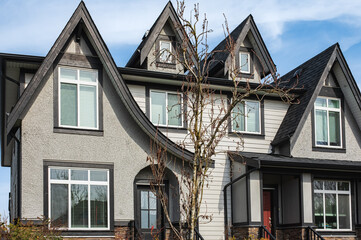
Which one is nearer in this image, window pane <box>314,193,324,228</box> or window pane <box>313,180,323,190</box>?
window pane <box>314,193,324,228</box>

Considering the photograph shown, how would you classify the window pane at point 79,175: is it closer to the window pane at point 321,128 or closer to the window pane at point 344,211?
the window pane at point 321,128

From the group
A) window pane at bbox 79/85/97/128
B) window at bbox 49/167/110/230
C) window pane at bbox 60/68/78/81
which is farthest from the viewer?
window pane at bbox 79/85/97/128

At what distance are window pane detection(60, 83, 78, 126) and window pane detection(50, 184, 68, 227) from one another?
75.4 inches

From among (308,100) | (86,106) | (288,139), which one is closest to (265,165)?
(288,139)

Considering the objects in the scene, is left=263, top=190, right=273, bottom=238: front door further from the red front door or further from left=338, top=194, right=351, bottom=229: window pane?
left=338, top=194, right=351, bottom=229: window pane

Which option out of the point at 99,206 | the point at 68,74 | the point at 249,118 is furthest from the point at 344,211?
the point at 68,74

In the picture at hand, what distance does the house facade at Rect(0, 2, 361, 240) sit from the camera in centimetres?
1557

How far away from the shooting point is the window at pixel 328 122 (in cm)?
2019

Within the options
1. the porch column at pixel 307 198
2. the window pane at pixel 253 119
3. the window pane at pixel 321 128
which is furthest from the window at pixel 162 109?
the window pane at pixel 321 128

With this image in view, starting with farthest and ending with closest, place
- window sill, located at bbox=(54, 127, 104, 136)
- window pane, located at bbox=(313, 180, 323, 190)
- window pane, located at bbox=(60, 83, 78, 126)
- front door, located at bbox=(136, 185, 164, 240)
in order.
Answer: window pane, located at bbox=(313, 180, 323, 190)
front door, located at bbox=(136, 185, 164, 240)
window pane, located at bbox=(60, 83, 78, 126)
window sill, located at bbox=(54, 127, 104, 136)

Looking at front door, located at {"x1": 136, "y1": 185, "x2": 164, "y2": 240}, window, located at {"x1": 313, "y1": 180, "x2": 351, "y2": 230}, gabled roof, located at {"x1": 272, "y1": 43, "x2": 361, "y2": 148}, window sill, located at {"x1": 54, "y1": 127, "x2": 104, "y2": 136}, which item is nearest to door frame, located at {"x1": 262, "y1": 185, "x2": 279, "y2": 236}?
window, located at {"x1": 313, "y1": 180, "x2": 351, "y2": 230}

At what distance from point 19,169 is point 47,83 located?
262cm

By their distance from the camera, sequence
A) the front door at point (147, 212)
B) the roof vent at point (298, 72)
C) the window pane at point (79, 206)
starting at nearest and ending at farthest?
the window pane at point (79, 206), the front door at point (147, 212), the roof vent at point (298, 72)

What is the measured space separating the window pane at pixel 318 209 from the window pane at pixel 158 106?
6.23 m
